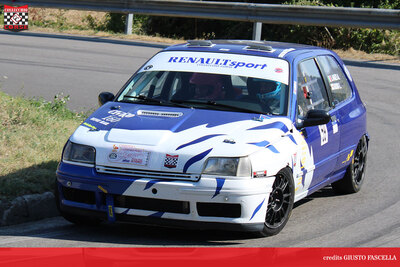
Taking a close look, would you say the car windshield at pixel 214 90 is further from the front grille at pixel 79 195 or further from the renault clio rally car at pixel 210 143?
the front grille at pixel 79 195

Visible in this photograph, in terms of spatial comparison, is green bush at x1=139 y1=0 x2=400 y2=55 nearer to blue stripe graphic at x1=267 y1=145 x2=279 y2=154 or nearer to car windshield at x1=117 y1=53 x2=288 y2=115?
car windshield at x1=117 y1=53 x2=288 y2=115

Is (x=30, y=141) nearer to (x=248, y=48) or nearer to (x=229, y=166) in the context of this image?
(x=248, y=48)

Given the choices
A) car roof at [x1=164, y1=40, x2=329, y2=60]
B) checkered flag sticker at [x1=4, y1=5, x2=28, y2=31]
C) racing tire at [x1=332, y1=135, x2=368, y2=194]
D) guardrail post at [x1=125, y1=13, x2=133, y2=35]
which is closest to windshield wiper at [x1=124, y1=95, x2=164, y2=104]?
car roof at [x1=164, y1=40, x2=329, y2=60]

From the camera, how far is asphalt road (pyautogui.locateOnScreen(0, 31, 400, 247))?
6766 millimetres

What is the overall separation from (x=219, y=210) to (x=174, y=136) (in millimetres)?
709

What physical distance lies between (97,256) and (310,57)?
341 cm

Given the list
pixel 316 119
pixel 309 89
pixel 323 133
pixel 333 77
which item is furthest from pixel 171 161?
pixel 333 77

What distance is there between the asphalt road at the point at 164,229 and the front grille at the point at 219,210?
0.95ft

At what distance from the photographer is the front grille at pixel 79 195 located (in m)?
6.71

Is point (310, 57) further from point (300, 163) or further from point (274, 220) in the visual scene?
point (274, 220)

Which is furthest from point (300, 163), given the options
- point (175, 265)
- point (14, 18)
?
point (14, 18)

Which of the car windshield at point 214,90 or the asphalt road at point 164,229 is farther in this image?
the car windshield at point 214,90

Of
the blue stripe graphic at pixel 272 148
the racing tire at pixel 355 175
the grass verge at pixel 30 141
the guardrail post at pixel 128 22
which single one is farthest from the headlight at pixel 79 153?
the guardrail post at pixel 128 22

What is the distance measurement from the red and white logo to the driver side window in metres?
1.59
